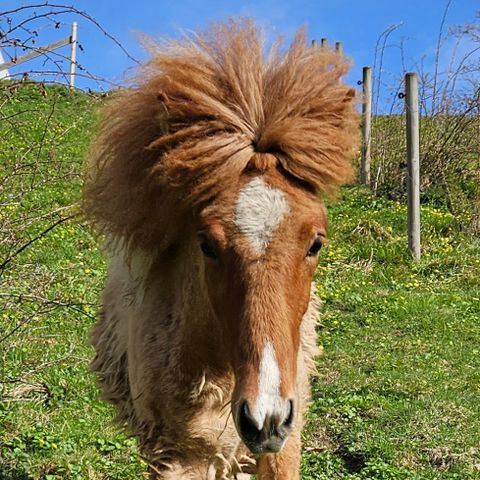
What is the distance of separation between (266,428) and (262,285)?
472mm

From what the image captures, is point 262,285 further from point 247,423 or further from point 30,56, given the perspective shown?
point 30,56

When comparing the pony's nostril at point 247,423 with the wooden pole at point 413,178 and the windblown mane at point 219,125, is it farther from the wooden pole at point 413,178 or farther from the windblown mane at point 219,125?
the wooden pole at point 413,178

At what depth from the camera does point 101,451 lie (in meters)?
4.83

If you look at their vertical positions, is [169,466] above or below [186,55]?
below

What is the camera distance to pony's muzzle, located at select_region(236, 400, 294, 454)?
97.4 inches

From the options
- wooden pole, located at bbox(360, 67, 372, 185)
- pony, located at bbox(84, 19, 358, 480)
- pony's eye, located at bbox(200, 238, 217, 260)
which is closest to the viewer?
pony, located at bbox(84, 19, 358, 480)

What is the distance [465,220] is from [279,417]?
824cm

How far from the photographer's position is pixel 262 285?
2.65 m

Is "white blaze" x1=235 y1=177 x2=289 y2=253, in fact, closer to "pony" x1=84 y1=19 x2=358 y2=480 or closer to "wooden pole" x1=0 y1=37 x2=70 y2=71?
"pony" x1=84 y1=19 x2=358 y2=480

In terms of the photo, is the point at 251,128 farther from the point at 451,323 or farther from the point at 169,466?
the point at 451,323

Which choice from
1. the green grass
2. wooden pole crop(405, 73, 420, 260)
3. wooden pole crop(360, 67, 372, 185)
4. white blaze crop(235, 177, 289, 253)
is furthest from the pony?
wooden pole crop(360, 67, 372, 185)

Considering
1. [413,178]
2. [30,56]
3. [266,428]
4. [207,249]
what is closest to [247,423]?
[266,428]

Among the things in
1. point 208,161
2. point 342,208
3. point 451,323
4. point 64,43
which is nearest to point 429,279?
point 451,323

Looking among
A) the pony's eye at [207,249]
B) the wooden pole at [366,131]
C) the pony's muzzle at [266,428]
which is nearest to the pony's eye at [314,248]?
the pony's eye at [207,249]
